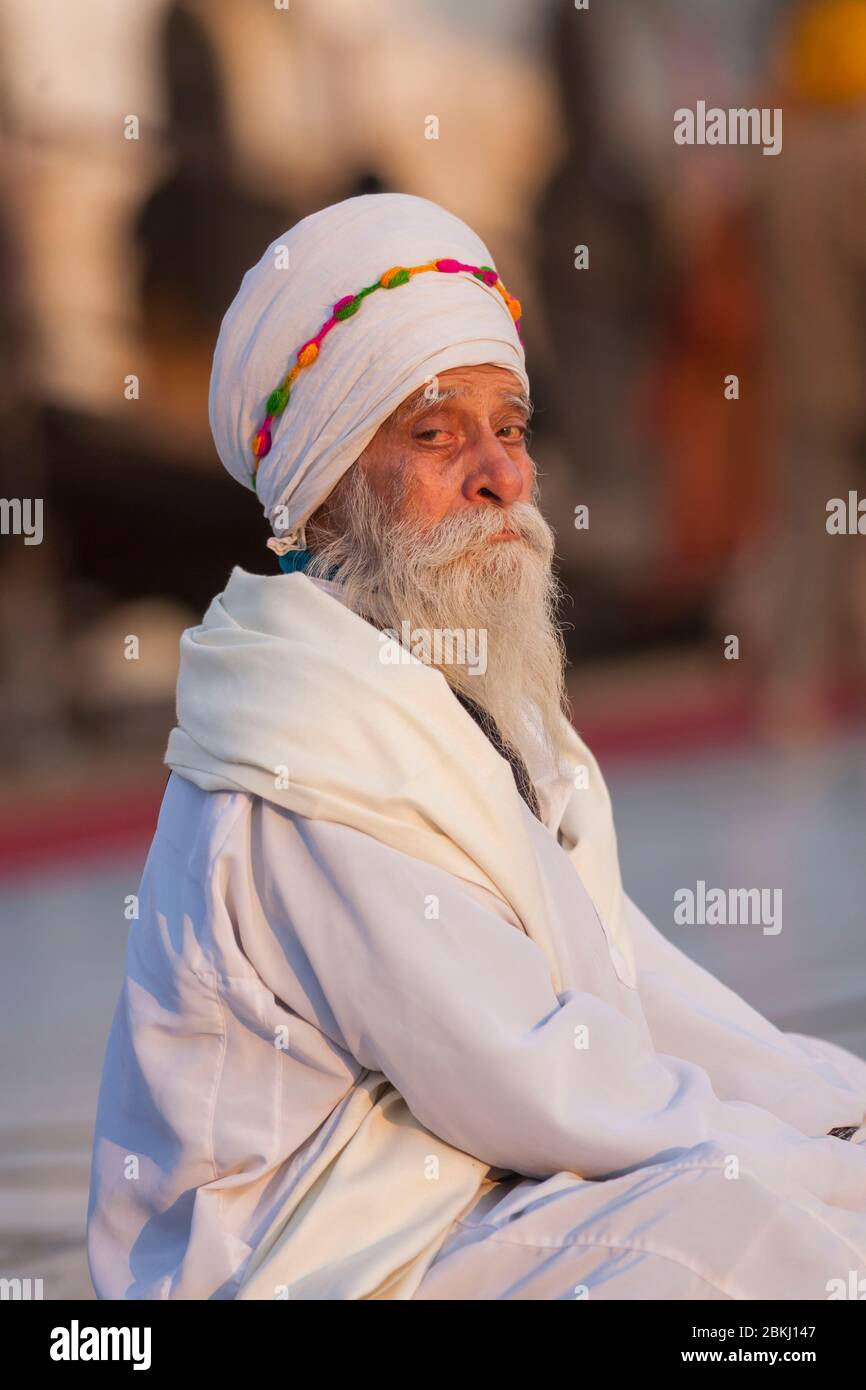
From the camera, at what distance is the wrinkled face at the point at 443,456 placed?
2154mm

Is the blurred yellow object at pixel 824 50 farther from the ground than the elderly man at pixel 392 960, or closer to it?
farther from the ground

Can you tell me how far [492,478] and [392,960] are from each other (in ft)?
2.04

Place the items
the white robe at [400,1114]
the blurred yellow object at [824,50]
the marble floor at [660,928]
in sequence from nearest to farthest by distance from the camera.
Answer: the white robe at [400,1114] → the marble floor at [660,928] → the blurred yellow object at [824,50]

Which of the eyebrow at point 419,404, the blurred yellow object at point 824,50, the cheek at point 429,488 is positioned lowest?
the cheek at point 429,488

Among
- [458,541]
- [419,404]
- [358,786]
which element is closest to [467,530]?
[458,541]

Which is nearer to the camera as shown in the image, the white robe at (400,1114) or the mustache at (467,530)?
the white robe at (400,1114)

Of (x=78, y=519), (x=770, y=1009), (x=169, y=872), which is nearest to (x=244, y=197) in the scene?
(x=78, y=519)

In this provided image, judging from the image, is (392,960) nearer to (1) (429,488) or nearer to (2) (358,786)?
(2) (358,786)

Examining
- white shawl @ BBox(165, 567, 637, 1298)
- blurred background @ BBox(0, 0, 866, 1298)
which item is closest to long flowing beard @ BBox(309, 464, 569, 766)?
white shawl @ BBox(165, 567, 637, 1298)

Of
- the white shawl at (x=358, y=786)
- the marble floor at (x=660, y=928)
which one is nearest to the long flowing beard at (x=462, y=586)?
the white shawl at (x=358, y=786)

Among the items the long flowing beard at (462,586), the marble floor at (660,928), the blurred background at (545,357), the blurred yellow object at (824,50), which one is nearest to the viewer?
the long flowing beard at (462,586)

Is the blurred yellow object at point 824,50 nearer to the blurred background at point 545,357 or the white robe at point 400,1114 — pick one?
the blurred background at point 545,357

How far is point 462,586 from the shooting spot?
2113mm

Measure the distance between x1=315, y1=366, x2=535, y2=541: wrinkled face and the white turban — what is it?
28 mm
